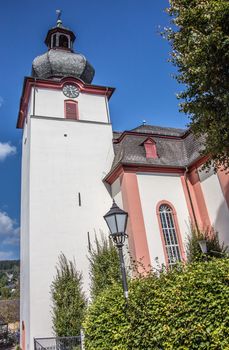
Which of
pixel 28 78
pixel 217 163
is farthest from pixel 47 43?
pixel 217 163

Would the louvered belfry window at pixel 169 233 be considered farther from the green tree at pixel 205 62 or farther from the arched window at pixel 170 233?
the green tree at pixel 205 62

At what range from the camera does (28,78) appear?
62.7 feet

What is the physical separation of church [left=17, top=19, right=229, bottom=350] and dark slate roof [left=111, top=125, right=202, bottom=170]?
0.21 feet

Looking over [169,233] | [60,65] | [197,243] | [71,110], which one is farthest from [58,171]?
[60,65]

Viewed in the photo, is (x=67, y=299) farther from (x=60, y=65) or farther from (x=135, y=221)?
(x=60, y=65)

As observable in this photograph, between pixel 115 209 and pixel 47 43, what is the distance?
21465 millimetres

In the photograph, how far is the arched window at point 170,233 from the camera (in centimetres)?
1466

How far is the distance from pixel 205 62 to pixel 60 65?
15.6 metres

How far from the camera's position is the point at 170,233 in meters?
15.2

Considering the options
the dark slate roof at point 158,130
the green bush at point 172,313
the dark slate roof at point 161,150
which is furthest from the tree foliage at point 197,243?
the dark slate roof at point 158,130

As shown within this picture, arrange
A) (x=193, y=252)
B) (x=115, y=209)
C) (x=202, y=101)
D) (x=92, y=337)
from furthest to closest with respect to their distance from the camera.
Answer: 1. (x=193, y=252)
2. (x=202, y=101)
3. (x=92, y=337)
4. (x=115, y=209)

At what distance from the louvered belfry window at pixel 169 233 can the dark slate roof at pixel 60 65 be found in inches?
473

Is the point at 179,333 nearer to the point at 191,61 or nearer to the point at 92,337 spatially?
the point at 92,337

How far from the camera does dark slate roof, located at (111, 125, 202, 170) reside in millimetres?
16297
